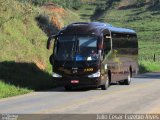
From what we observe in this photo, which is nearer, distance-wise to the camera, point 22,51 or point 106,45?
point 106,45

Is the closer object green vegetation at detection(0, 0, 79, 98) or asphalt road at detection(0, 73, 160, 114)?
asphalt road at detection(0, 73, 160, 114)

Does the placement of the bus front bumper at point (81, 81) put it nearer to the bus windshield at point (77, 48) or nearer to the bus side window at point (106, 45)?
the bus windshield at point (77, 48)

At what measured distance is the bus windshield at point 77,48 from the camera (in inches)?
1040

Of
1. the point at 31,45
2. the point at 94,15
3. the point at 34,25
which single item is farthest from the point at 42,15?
the point at 94,15

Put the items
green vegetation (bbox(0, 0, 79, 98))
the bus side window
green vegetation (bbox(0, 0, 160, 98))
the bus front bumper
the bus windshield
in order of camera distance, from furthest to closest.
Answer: green vegetation (bbox(0, 0, 160, 98)) < green vegetation (bbox(0, 0, 79, 98)) < the bus side window < the bus windshield < the bus front bumper

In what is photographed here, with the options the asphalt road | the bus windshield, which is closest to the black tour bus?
the bus windshield

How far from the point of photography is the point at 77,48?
2661 centimetres

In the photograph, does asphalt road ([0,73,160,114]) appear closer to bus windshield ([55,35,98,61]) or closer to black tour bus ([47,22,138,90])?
black tour bus ([47,22,138,90])

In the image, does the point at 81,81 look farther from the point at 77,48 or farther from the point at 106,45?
the point at 106,45

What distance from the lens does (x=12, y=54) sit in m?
32.5

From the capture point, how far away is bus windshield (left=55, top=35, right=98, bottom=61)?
26406mm

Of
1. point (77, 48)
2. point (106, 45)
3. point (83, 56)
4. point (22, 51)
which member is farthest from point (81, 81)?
point (22, 51)

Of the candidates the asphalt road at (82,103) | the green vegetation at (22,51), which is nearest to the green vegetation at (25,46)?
the green vegetation at (22,51)

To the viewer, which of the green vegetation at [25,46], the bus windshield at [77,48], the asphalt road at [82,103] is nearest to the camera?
the asphalt road at [82,103]
